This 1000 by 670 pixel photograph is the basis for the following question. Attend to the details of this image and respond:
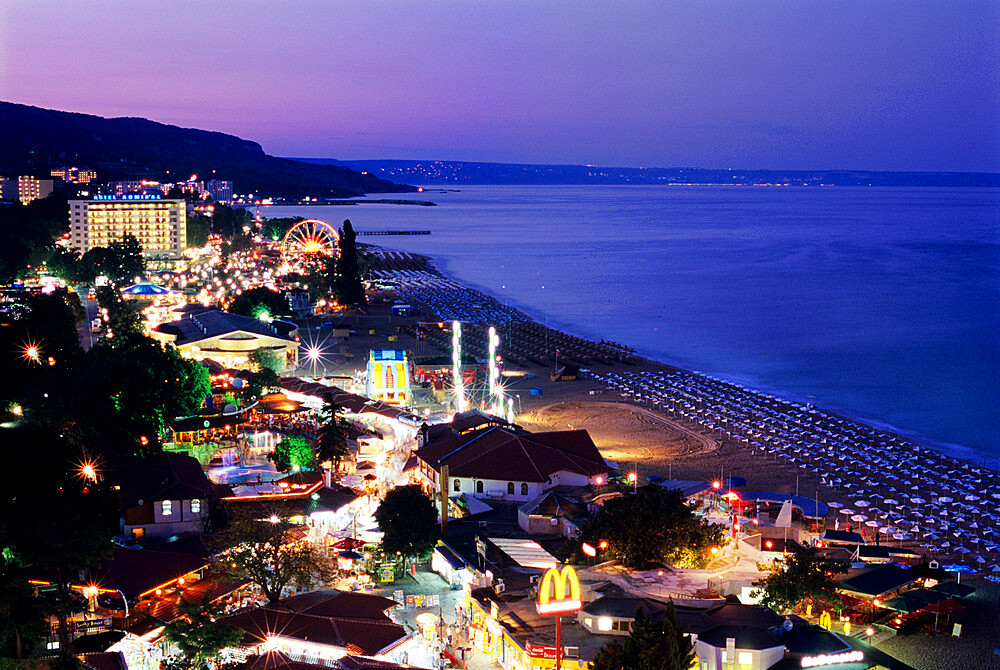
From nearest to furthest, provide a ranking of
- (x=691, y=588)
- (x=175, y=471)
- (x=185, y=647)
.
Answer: (x=185, y=647), (x=691, y=588), (x=175, y=471)

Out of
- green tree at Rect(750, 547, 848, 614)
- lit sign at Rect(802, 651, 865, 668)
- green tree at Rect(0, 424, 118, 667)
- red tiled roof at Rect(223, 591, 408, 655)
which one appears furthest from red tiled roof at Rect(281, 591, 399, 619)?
lit sign at Rect(802, 651, 865, 668)

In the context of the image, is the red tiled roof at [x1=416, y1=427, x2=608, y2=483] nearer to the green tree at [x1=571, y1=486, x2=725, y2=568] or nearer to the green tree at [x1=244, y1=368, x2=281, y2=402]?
the green tree at [x1=571, y1=486, x2=725, y2=568]

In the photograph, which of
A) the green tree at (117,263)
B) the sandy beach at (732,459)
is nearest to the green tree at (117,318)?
the sandy beach at (732,459)

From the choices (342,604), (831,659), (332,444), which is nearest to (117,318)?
(332,444)

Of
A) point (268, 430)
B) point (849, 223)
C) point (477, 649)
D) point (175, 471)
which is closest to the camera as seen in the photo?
point (477, 649)

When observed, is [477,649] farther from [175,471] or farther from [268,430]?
[268,430]

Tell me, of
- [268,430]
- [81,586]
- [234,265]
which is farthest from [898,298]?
[81,586]

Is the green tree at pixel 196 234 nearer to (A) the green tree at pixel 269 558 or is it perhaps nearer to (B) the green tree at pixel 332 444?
(B) the green tree at pixel 332 444
